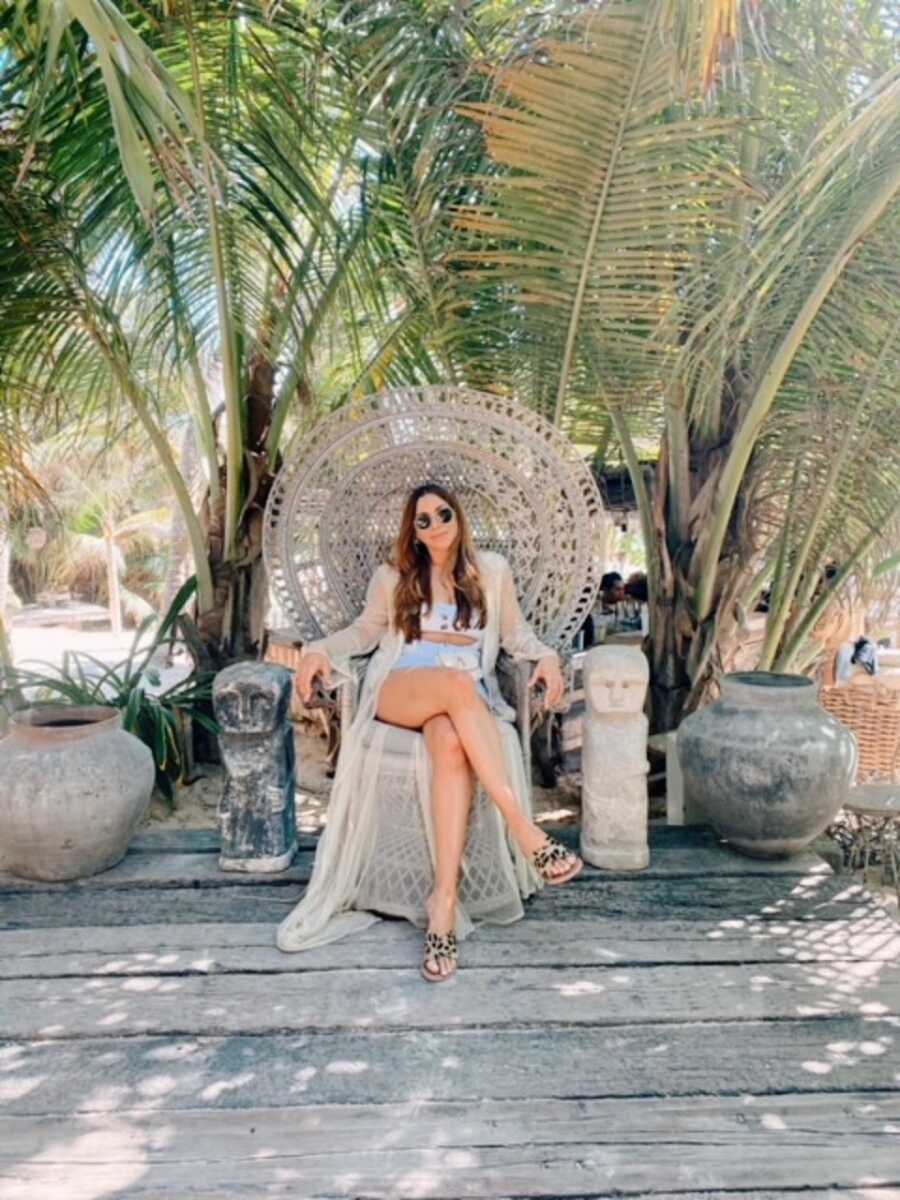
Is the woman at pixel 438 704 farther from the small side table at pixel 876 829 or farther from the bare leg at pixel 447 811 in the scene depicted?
the small side table at pixel 876 829

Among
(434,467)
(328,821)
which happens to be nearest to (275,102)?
(434,467)

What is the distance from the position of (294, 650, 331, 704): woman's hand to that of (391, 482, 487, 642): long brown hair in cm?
30

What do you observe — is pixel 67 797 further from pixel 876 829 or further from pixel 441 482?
pixel 876 829

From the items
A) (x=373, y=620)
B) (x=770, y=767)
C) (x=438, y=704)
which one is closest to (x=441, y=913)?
(x=438, y=704)

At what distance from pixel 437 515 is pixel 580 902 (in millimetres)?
1358

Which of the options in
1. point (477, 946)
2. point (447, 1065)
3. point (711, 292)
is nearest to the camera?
point (447, 1065)

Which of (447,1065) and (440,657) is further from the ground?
(440,657)

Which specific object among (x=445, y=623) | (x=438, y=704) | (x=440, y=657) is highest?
(x=445, y=623)

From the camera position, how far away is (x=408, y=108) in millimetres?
3369

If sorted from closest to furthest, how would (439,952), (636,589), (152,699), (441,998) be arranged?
(441,998)
(439,952)
(152,699)
(636,589)

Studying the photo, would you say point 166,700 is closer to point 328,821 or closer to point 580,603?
point 328,821

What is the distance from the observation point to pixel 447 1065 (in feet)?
6.56

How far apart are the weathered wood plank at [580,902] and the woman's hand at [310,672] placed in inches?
26.0

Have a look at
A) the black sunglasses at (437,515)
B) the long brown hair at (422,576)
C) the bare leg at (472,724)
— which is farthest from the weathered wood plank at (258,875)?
the black sunglasses at (437,515)
